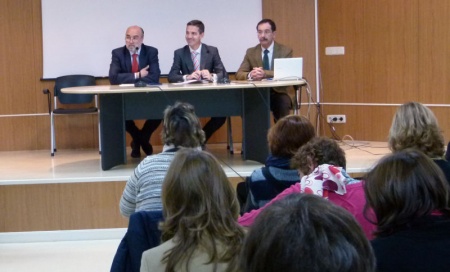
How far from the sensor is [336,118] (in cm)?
782

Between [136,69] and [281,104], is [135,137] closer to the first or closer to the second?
[136,69]

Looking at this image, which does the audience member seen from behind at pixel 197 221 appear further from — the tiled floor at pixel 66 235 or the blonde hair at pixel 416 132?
the tiled floor at pixel 66 235

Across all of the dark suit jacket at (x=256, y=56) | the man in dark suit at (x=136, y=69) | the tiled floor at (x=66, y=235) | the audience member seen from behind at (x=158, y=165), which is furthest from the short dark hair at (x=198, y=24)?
the audience member seen from behind at (x=158, y=165)

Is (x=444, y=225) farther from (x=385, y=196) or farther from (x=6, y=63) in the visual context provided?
(x=6, y=63)

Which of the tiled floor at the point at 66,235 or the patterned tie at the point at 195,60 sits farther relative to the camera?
the patterned tie at the point at 195,60

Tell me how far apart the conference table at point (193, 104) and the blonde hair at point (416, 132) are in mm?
2470

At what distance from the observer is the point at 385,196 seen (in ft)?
5.79

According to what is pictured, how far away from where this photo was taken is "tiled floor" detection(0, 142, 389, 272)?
479cm

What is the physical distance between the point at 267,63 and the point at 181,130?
3.58 m

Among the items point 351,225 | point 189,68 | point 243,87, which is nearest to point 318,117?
point 189,68

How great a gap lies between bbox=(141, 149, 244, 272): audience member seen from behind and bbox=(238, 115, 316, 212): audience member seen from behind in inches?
42.1

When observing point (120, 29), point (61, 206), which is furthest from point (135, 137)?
point (120, 29)

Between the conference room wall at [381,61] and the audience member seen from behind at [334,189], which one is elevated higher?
the conference room wall at [381,61]

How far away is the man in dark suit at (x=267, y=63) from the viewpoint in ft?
21.4
